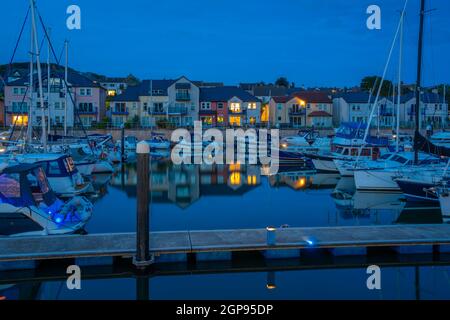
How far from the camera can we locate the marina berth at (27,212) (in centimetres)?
1695

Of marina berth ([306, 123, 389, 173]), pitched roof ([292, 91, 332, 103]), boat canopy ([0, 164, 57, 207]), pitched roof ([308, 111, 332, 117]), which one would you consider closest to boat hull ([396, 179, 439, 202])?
marina berth ([306, 123, 389, 173])

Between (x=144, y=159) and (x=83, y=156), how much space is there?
27.0 metres

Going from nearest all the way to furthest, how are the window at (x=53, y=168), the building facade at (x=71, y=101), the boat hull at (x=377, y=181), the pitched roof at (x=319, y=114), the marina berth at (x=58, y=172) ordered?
the marina berth at (x=58, y=172), the window at (x=53, y=168), the boat hull at (x=377, y=181), the building facade at (x=71, y=101), the pitched roof at (x=319, y=114)

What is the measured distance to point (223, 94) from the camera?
3292 inches

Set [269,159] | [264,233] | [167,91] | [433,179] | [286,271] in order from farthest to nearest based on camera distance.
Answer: [167,91] < [269,159] < [433,179] < [264,233] < [286,271]

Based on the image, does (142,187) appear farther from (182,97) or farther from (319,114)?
(319,114)

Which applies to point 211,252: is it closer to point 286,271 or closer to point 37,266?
point 286,271

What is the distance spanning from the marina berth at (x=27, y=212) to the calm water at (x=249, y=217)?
2571 mm

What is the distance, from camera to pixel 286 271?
14.5 m

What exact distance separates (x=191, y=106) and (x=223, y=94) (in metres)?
6.41

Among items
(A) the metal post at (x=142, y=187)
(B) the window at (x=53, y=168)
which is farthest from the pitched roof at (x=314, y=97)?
(A) the metal post at (x=142, y=187)

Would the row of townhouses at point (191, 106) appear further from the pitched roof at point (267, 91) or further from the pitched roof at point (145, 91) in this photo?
the pitched roof at point (267, 91)

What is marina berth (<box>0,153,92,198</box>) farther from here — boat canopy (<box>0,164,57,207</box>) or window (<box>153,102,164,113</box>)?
window (<box>153,102,164,113</box>)
